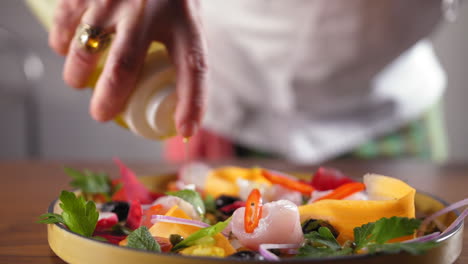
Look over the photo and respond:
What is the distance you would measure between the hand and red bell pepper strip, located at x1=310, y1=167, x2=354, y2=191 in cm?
20

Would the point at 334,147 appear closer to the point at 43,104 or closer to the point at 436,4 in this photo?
the point at 436,4

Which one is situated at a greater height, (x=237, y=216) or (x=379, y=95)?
(x=379, y=95)

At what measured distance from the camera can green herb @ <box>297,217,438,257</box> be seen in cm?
46

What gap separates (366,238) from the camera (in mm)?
492

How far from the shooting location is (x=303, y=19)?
148 cm

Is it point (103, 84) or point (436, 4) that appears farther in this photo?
point (436, 4)

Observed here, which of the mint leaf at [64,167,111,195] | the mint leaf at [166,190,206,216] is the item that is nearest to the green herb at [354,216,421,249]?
the mint leaf at [166,190,206,216]

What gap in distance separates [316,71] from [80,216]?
1160 mm

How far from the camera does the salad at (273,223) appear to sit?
1.56ft

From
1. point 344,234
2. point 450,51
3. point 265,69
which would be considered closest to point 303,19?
point 265,69

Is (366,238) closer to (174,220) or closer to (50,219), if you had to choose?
(174,220)

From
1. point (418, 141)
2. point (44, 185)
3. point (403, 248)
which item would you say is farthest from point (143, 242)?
point (418, 141)

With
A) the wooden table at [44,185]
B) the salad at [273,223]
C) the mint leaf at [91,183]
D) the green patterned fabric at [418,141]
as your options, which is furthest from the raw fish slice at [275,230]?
the green patterned fabric at [418,141]

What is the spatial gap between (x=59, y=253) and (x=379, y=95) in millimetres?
1397
